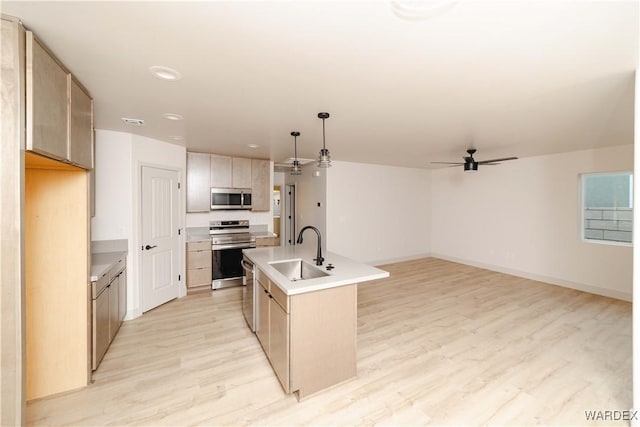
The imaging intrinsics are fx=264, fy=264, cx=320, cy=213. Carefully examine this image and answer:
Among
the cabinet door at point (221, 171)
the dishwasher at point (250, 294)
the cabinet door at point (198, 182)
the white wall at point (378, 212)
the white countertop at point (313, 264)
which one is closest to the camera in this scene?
the white countertop at point (313, 264)

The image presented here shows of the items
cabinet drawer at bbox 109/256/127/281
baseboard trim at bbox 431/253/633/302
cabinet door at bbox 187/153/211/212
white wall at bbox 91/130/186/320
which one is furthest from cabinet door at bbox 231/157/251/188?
baseboard trim at bbox 431/253/633/302

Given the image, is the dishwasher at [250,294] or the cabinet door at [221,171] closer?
the dishwasher at [250,294]

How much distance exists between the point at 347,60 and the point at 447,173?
5.92 m

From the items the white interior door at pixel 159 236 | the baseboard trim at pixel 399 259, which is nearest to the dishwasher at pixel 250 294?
the white interior door at pixel 159 236

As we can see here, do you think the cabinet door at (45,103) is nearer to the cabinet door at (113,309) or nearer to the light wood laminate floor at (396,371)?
the cabinet door at (113,309)

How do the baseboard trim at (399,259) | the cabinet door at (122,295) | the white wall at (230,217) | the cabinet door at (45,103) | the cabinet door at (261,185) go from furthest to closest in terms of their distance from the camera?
1. the baseboard trim at (399,259)
2. the cabinet door at (261,185)
3. the white wall at (230,217)
4. the cabinet door at (122,295)
5. the cabinet door at (45,103)

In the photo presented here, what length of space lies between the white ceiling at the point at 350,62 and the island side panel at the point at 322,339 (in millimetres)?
1658

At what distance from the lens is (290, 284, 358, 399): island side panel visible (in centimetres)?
200

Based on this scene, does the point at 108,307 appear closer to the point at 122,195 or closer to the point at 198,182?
the point at 122,195

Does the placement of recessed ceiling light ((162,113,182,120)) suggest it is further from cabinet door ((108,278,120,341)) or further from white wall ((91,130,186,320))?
cabinet door ((108,278,120,341))

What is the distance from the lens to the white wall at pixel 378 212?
19.4ft

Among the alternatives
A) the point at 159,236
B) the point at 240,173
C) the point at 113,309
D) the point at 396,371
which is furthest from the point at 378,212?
the point at 113,309

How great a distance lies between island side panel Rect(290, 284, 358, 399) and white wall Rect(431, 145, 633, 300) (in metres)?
4.83

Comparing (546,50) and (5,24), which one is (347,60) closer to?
(546,50)
